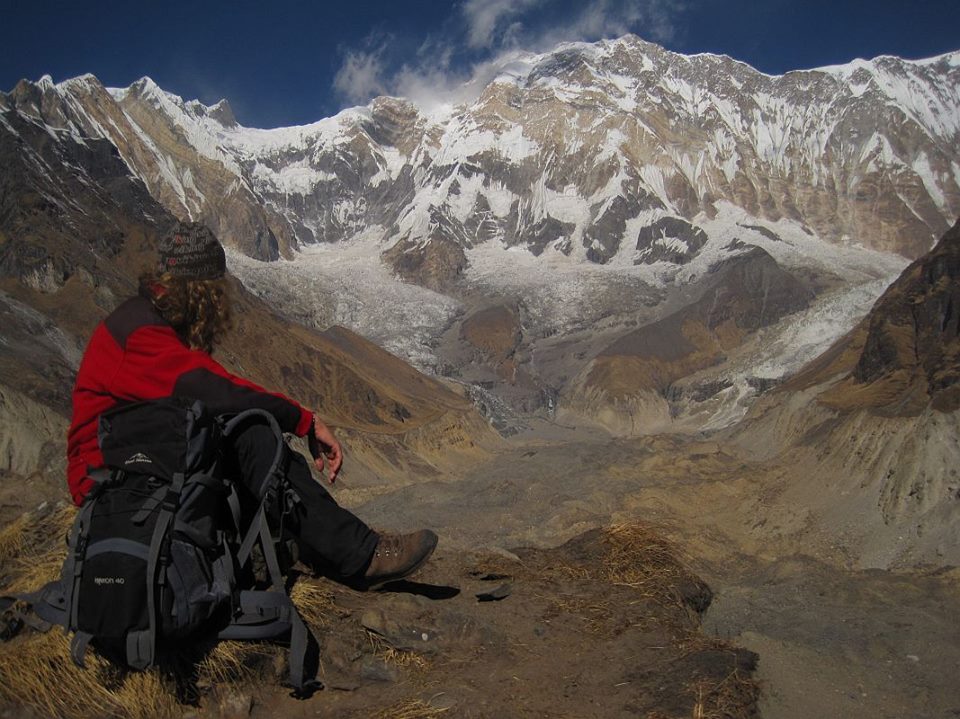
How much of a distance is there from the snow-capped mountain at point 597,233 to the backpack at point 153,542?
77720 millimetres

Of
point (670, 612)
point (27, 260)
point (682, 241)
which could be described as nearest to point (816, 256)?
point (682, 241)

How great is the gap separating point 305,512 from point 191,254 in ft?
4.68

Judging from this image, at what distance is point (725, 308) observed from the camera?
104m

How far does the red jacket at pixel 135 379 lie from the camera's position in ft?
12.6

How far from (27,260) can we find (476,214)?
153 metres

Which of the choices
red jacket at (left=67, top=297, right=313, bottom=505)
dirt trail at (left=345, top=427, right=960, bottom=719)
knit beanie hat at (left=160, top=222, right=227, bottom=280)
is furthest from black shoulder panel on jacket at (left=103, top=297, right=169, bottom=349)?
dirt trail at (left=345, top=427, right=960, bottom=719)

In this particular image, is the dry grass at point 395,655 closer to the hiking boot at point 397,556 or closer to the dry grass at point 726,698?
the hiking boot at point 397,556

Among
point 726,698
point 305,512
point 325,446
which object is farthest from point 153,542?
point 726,698

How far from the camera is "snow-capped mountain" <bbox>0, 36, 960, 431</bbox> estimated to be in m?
102

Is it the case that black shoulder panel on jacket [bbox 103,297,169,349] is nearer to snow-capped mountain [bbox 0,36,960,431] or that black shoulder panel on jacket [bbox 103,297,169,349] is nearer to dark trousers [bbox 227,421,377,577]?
dark trousers [bbox 227,421,377,577]

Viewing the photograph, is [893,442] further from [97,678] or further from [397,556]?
[97,678]

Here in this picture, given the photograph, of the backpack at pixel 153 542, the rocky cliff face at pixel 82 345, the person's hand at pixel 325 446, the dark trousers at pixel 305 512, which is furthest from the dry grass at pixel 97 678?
the rocky cliff face at pixel 82 345

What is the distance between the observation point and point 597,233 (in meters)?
167

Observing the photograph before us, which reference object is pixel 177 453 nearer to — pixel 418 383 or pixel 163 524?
pixel 163 524
